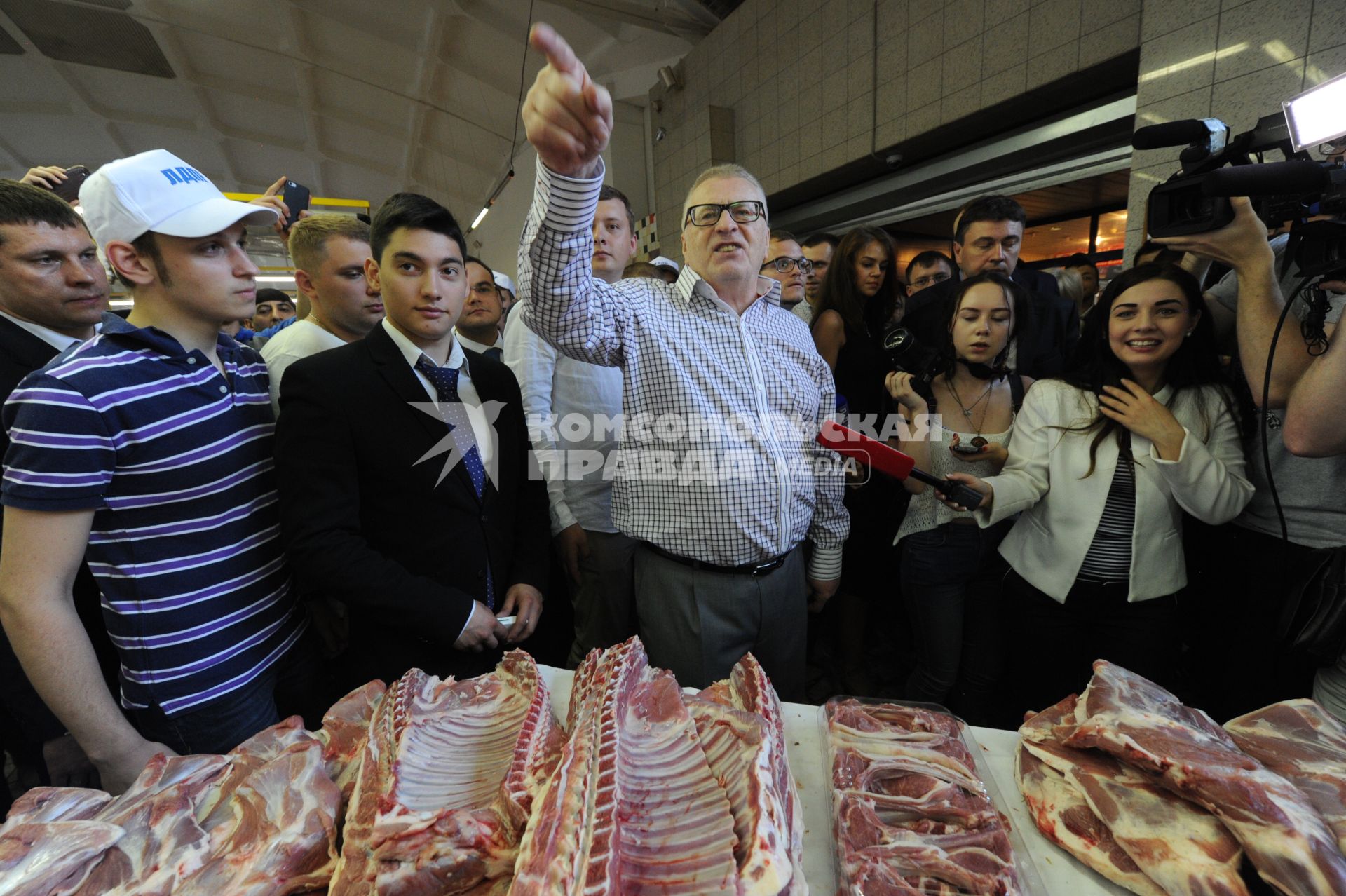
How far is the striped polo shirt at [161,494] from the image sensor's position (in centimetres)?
108

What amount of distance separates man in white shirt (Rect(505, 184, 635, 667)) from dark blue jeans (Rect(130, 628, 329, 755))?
100 centimetres

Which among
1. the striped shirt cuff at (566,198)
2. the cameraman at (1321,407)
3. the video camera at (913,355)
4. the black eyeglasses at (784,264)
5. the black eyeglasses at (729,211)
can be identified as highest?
the black eyeglasses at (784,264)

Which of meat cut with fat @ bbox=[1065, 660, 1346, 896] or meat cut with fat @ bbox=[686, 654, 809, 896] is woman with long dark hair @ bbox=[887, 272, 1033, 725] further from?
meat cut with fat @ bbox=[686, 654, 809, 896]

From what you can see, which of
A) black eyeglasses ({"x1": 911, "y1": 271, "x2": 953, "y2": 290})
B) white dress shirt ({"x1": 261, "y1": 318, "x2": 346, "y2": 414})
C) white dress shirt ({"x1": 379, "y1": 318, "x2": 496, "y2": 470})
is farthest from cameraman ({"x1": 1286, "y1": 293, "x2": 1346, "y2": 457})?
white dress shirt ({"x1": 261, "y1": 318, "x2": 346, "y2": 414})

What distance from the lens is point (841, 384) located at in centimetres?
284

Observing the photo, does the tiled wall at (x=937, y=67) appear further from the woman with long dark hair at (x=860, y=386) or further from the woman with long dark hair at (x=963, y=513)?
the woman with long dark hair at (x=963, y=513)

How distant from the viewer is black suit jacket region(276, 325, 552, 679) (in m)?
1.31

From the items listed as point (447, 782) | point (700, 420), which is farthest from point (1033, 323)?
point (447, 782)

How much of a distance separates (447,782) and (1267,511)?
2.30m

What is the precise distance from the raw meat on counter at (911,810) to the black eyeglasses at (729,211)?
1.39 metres

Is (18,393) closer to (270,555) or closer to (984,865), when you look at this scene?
(270,555)

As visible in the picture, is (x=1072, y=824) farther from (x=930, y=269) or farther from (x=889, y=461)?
(x=930, y=269)

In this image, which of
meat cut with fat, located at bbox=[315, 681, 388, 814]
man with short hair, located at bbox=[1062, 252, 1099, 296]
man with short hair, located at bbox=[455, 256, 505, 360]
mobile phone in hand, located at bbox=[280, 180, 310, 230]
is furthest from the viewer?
man with short hair, located at bbox=[1062, 252, 1099, 296]

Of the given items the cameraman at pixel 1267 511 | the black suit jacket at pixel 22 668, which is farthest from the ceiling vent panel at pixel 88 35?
the cameraman at pixel 1267 511
